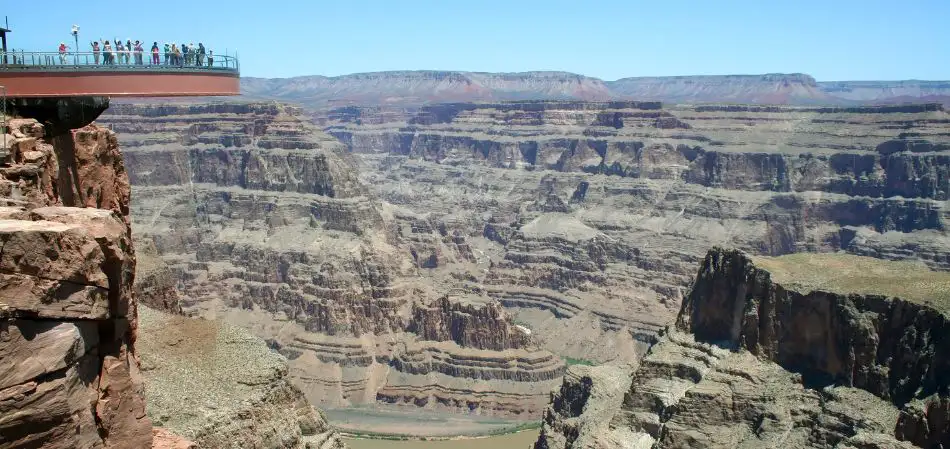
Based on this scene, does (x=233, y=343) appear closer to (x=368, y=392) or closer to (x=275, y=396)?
(x=275, y=396)

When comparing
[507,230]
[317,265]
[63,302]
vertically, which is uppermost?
[63,302]

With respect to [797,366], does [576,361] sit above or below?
below

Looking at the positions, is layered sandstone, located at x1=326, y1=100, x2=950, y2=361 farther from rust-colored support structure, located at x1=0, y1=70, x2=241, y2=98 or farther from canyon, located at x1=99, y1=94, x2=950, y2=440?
rust-colored support structure, located at x1=0, y1=70, x2=241, y2=98

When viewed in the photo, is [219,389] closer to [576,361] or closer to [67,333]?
[67,333]

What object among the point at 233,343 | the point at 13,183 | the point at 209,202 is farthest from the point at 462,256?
the point at 13,183

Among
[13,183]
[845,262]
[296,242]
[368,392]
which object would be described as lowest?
[368,392]

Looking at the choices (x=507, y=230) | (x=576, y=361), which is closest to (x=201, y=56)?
(x=576, y=361)
